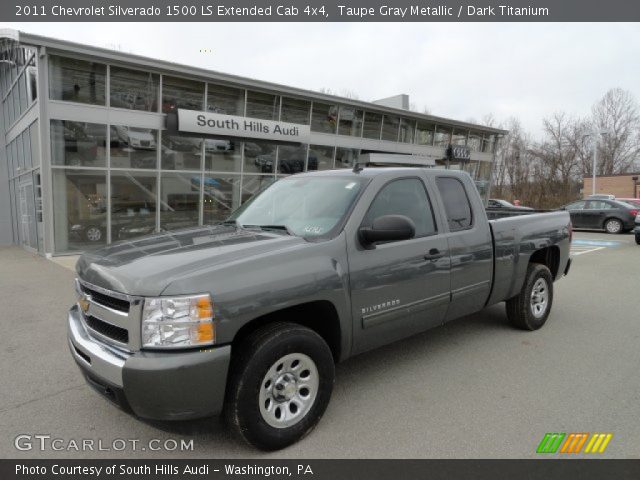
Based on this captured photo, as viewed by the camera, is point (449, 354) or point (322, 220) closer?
point (322, 220)

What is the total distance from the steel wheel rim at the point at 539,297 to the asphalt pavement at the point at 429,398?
249 millimetres

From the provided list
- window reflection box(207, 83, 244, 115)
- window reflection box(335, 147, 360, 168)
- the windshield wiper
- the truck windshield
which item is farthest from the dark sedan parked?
the windshield wiper

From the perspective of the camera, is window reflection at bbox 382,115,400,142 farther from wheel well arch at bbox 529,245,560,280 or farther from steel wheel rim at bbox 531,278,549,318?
steel wheel rim at bbox 531,278,549,318

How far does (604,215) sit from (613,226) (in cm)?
59

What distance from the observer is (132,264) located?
2.83 meters

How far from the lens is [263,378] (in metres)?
2.76

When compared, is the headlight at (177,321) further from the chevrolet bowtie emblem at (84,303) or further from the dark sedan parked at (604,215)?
the dark sedan parked at (604,215)

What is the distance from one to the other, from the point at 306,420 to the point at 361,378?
1.12 metres

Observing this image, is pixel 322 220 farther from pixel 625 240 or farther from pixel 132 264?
pixel 625 240

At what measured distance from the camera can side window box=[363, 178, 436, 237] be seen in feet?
12.3

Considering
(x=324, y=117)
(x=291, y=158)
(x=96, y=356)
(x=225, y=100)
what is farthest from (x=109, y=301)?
(x=324, y=117)

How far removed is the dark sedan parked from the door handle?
18524 mm

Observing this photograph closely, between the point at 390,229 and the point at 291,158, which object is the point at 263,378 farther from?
the point at 291,158
